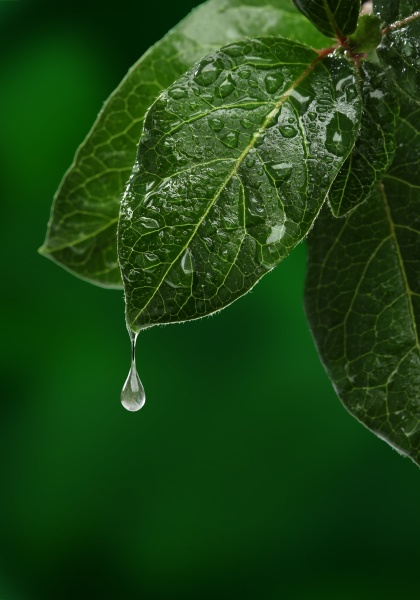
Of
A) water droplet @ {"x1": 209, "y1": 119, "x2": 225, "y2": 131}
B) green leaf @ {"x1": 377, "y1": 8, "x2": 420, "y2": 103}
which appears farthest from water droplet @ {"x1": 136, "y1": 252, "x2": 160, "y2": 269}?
green leaf @ {"x1": 377, "y1": 8, "x2": 420, "y2": 103}

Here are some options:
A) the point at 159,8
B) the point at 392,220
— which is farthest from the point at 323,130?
the point at 159,8

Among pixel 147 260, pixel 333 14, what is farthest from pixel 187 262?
pixel 333 14

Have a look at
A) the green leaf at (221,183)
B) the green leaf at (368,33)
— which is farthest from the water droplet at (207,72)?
the green leaf at (368,33)

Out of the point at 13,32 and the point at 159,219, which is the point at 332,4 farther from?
the point at 13,32

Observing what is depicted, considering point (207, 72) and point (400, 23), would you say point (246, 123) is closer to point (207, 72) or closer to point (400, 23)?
point (207, 72)

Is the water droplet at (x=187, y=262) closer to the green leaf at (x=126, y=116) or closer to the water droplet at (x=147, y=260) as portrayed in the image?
the water droplet at (x=147, y=260)

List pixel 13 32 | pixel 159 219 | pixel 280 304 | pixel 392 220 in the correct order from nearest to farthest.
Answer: pixel 159 219, pixel 392 220, pixel 280 304, pixel 13 32
